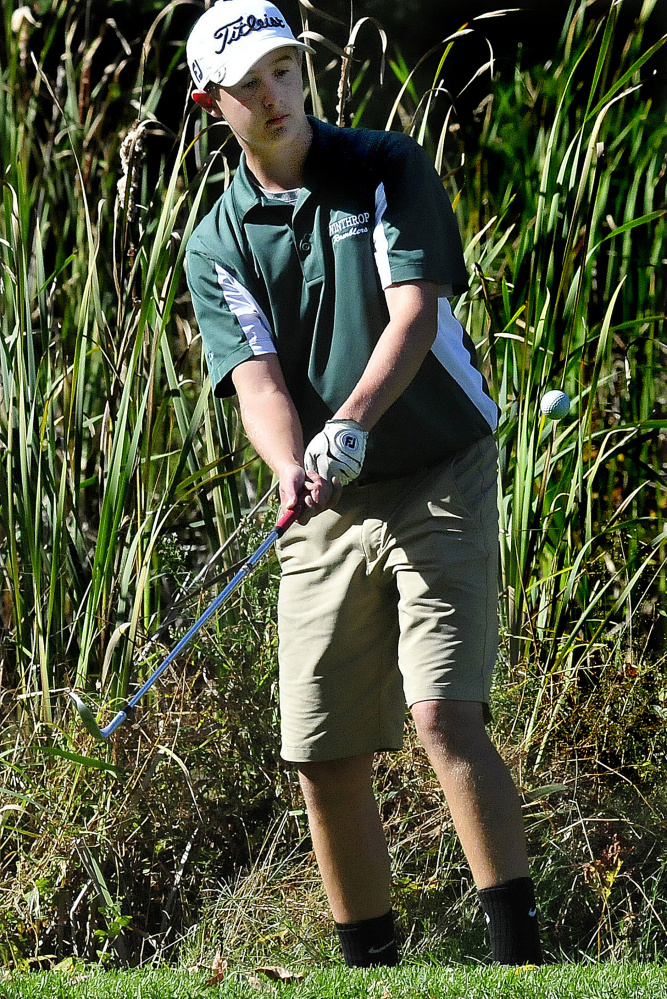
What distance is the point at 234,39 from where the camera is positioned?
2.36 metres

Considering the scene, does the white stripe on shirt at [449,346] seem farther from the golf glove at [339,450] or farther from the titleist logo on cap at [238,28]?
the titleist logo on cap at [238,28]

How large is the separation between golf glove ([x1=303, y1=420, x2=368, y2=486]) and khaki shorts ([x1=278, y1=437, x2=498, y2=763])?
0.68ft

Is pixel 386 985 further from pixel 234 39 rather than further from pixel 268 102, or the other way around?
pixel 234 39

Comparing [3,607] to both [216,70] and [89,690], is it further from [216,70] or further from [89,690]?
[216,70]

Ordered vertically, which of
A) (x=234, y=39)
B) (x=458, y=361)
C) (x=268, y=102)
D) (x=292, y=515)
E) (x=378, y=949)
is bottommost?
(x=378, y=949)

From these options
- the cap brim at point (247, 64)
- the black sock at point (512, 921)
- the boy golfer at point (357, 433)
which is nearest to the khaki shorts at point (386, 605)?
the boy golfer at point (357, 433)

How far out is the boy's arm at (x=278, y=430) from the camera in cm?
225

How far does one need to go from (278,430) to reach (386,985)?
3.41 feet

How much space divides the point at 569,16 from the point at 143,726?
2.10 m

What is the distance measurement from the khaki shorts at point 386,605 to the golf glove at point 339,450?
0.21m

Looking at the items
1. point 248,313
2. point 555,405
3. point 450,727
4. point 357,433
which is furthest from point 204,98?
point 450,727

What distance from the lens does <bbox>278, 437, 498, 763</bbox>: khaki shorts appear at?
2.28 metres

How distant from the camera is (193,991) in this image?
211cm

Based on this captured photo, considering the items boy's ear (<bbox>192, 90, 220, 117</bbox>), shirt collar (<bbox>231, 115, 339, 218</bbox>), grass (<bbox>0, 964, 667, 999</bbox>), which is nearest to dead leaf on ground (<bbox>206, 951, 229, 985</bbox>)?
grass (<bbox>0, 964, 667, 999</bbox>)
